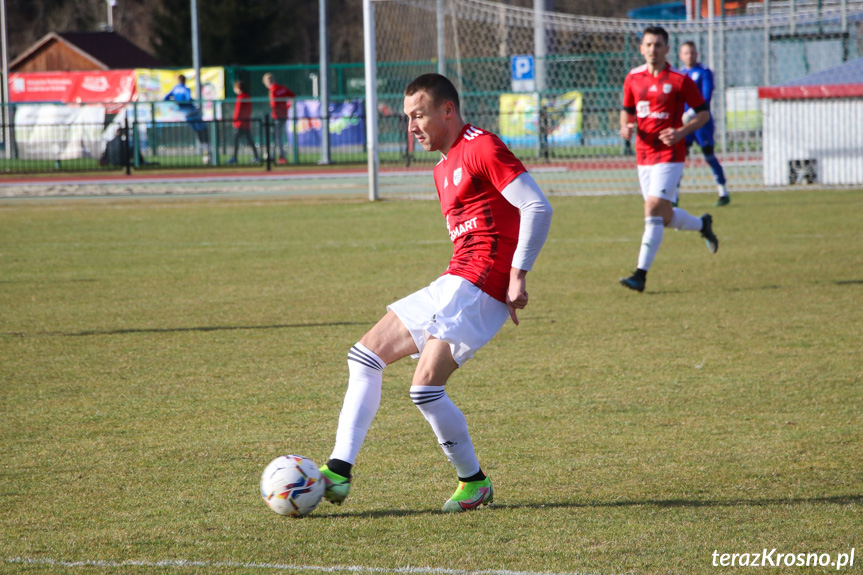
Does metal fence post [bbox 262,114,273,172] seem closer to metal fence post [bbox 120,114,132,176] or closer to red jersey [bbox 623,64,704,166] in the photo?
metal fence post [bbox 120,114,132,176]

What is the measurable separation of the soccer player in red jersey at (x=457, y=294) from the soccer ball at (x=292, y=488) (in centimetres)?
6

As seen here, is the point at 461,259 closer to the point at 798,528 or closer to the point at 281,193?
the point at 798,528

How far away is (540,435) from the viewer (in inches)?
189

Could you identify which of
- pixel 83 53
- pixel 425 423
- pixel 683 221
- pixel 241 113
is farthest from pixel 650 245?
pixel 83 53

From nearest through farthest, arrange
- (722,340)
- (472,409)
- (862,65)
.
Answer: (472,409) < (722,340) < (862,65)

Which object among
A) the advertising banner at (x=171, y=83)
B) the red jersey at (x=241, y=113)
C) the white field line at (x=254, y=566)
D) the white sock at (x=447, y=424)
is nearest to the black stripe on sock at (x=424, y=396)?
the white sock at (x=447, y=424)

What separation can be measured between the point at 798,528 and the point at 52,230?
497 inches

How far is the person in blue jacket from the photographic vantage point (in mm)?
29909

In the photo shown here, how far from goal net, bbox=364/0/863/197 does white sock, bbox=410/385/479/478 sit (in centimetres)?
1309

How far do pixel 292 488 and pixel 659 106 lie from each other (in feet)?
21.2

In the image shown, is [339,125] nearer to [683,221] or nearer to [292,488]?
[683,221]

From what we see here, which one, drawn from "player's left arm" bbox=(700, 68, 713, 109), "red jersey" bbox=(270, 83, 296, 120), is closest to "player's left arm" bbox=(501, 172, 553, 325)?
"player's left arm" bbox=(700, 68, 713, 109)

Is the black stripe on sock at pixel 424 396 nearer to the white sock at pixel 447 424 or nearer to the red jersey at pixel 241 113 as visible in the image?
the white sock at pixel 447 424

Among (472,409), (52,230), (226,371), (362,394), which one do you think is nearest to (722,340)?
(472,409)
